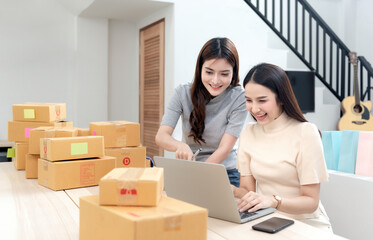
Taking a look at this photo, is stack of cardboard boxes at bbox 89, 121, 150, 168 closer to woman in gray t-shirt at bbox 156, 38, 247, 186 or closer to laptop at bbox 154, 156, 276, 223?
woman in gray t-shirt at bbox 156, 38, 247, 186

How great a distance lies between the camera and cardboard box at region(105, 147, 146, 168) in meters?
2.07

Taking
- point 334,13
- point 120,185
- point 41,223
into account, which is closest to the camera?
point 120,185

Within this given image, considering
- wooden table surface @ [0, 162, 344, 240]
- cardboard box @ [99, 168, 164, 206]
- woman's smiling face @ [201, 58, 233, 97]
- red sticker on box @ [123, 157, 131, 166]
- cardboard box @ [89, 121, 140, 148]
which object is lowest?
wooden table surface @ [0, 162, 344, 240]

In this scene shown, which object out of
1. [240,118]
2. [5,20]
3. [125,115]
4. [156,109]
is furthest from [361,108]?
[5,20]

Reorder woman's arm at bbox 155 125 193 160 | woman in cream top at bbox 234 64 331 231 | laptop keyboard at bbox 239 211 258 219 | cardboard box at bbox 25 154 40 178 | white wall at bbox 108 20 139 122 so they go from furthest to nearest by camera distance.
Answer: white wall at bbox 108 20 139 122, cardboard box at bbox 25 154 40 178, woman's arm at bbox 155 125 193 160, woman in cream top at bbox 234 64 331 231, laptop keyboard at bbox 239 211 258 219

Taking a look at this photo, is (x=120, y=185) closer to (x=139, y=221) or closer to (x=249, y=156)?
(x=139, y=221)

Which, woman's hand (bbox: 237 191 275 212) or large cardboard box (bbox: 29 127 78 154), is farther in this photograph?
large cardboard box (bbox: 29 127 78 154)

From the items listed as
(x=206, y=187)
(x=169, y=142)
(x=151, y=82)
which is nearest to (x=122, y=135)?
(x=169, y=142)

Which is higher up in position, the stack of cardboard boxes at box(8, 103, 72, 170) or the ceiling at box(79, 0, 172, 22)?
the ceiling at box(79, 0, 172, 22)

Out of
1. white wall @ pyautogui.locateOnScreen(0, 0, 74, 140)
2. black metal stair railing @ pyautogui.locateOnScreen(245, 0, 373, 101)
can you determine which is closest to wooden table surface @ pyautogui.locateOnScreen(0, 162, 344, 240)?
white wall @ pyautogui.locateOnScreen(0, 0, 74, 140)

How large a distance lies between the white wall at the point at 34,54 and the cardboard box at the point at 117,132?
2929 millimetres

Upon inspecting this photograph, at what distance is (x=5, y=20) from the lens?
4.53 meters

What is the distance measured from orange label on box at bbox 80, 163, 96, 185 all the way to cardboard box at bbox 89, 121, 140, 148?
26cm

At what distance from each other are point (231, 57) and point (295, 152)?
0.59m
